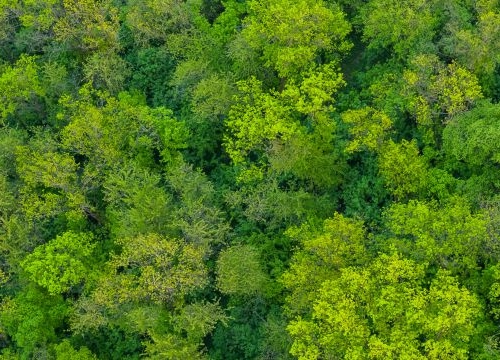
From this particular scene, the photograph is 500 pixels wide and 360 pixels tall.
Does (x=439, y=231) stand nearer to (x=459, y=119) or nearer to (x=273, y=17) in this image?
(x=459, y=119)

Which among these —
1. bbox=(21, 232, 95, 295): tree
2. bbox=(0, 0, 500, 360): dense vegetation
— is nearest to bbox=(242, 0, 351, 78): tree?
bbox=(0, 0, 500, 360): dense vegetation

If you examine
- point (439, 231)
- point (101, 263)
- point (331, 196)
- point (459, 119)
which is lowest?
point (101, 263)

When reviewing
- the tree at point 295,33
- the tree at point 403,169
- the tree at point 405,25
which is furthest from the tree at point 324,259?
the tree at point 405,25

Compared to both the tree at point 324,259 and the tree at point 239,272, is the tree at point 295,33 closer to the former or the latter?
the tree at point 324,259

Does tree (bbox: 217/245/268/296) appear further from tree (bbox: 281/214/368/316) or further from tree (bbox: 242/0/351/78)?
tree (bbox: 242/0/351/78)

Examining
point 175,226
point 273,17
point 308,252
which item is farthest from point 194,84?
point 308,252

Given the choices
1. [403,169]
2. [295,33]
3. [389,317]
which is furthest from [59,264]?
[403,169]

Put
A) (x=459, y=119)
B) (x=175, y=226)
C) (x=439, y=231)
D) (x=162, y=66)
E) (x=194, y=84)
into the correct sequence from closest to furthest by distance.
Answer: (x=439, y=231) < (x=459, y=119) < (x=175, y=226) < (x=194, y=84) < (x=162, y=66)

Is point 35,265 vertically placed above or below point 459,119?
below
